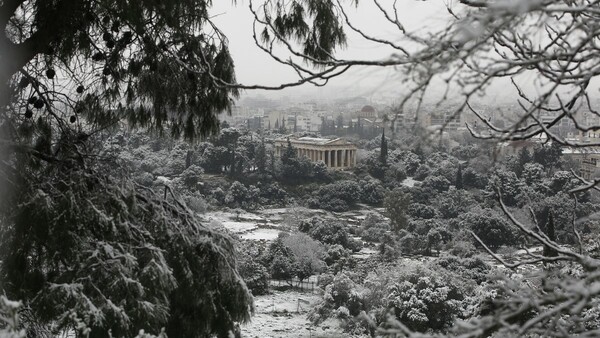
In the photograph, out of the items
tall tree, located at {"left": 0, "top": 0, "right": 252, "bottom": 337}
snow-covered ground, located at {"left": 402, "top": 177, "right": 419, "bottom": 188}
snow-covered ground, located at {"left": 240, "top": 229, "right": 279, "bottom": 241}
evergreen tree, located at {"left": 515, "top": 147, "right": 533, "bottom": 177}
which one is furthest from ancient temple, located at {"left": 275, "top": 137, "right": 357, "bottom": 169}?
tall tree, located at {"left": 0, "top": 0, "right": 252, "bottom": 337}

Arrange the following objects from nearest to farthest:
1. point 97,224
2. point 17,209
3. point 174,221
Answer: point 17,209, point 97,224, point 174,221

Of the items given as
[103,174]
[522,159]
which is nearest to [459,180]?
[522,159]

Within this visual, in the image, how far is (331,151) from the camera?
3259 cm

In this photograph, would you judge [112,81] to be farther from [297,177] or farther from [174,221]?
[297,177]

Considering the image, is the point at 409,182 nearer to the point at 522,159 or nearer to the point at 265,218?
the point at 522,159

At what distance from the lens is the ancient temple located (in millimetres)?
32281

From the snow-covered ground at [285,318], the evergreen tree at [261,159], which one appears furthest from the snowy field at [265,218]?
the snow-covered ground at [285,318]

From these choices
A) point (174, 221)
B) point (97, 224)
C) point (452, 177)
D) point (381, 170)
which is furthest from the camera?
point (381, 170)

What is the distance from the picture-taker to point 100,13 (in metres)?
2.43

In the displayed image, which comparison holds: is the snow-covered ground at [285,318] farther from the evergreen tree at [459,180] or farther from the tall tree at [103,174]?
the evergreen tree at [459,180]

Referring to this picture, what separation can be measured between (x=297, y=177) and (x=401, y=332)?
27325 mm

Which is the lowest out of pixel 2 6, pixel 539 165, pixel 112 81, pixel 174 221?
pixel 539 165

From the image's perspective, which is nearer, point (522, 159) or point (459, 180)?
point (459, 180)

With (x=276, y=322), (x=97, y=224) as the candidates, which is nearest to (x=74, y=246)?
(x=97, y=224)
